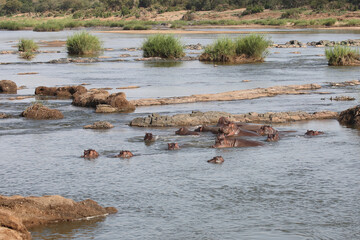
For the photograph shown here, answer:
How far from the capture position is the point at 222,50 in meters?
36.0

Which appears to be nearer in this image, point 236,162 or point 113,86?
point 236,162

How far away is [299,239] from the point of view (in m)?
7.68

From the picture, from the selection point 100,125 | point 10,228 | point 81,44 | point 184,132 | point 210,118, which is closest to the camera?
point 10,228

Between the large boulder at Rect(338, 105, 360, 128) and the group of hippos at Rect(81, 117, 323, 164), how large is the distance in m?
1.69

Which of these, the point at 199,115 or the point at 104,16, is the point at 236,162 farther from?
the point at 104,16

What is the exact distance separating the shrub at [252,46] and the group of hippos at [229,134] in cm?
2141

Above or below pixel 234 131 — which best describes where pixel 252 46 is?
above

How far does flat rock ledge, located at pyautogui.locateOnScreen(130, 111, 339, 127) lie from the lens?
15422 millimetres

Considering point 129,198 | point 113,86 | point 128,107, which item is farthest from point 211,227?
point 113,86

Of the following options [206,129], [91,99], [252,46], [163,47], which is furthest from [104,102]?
[163,47]

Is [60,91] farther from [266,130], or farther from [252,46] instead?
[252,46]

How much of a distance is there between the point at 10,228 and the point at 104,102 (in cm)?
1200

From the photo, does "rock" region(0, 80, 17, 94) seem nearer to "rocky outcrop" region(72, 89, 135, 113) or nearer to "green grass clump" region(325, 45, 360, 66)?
"rocky outcrop" region(72, 89, 135, 113)

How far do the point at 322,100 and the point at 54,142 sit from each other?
933 cm
